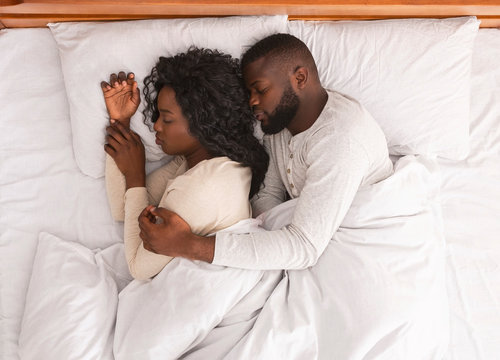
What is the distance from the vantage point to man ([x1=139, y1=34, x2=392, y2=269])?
1168 millimetres

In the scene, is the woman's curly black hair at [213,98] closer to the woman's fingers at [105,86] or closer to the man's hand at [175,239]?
the woman's fingers at [105,86]

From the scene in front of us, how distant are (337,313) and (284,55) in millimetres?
666

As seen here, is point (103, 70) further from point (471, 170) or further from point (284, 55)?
point (471, 170)

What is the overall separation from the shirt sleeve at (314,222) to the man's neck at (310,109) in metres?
0.11

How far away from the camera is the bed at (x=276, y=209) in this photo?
1.13 meters

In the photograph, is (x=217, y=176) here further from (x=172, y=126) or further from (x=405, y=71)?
(x=405, y=71)

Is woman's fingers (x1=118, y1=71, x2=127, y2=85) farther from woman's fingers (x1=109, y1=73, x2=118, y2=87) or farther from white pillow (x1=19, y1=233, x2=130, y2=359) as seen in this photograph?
white pillow (x1=19, y1=233, x2=130, y2=359)

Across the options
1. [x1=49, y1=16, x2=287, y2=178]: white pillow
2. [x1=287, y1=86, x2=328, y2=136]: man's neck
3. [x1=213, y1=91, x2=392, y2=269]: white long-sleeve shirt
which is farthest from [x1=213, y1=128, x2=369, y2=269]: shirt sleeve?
[x1=49, y1=16, x2=287, y2=178]: white pillow

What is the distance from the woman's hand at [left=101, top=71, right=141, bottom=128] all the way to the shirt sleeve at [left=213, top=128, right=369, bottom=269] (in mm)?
468

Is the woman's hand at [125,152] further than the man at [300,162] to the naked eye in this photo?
Yes

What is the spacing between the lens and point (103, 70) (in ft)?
4.42

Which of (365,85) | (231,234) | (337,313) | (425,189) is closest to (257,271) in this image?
(231,234)

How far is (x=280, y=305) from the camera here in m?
1.17

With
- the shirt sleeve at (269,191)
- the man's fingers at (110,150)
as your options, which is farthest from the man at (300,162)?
the man's fingers at (110,150)
